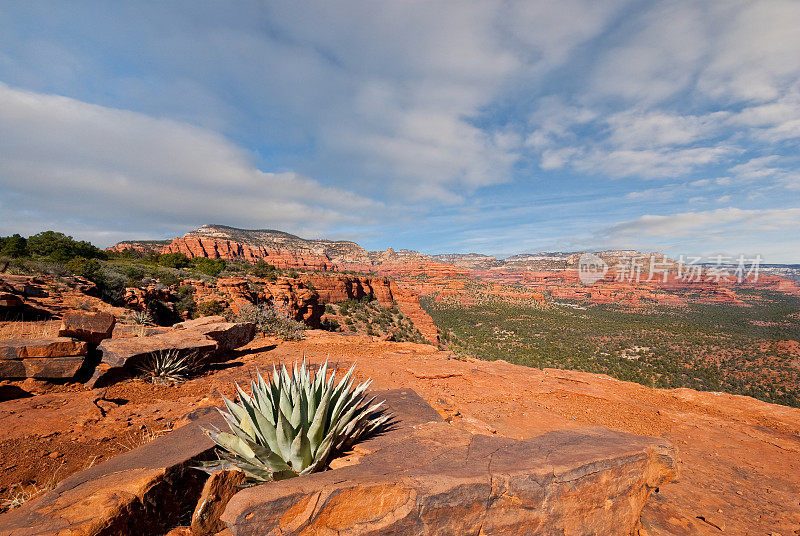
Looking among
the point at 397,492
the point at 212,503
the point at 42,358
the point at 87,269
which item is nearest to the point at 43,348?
the point at 42,358

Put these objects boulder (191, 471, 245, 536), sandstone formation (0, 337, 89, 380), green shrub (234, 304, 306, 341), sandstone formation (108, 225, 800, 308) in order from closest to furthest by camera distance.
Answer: boulder (191, 471, 245, 536)
sandstone formation (0, 337, 89, 380)
green shrub (234, 304, 306, 341)
sandstone formation (108, 225, 800, 308)

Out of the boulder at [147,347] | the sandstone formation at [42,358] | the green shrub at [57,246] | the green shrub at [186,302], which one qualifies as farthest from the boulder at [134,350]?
the green shrub at [57,246]

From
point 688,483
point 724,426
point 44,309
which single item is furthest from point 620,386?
point 44,309

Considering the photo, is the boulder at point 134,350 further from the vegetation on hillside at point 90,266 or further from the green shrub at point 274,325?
the vegetation on hillside at point 90,266

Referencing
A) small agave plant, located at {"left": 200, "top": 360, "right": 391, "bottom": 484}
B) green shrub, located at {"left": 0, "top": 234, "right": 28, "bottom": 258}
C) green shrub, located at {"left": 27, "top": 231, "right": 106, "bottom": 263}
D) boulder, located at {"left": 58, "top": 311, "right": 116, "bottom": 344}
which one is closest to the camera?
small agave plant, located at {"left": 200, "top": 360, "right": 391, "bottom": 484}

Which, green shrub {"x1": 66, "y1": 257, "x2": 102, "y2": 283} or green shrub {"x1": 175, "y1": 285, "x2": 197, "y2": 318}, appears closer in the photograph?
green shrub {"x1": 66, "y1": 257, "x2": 102, "y2": 283}

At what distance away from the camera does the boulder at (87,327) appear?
5989 mm

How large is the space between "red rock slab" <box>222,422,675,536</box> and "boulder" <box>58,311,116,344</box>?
258 inches

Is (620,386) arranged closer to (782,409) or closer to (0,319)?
(782,409)

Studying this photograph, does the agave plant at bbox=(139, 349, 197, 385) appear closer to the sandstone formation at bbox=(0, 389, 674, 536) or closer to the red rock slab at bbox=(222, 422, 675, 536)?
the sandstone formation at bbox=(0, 389, 674, 536)

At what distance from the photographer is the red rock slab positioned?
1.99 metres

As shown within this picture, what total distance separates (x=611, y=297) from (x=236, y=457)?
13240 centimetres

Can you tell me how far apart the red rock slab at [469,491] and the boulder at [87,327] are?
657 centimetres

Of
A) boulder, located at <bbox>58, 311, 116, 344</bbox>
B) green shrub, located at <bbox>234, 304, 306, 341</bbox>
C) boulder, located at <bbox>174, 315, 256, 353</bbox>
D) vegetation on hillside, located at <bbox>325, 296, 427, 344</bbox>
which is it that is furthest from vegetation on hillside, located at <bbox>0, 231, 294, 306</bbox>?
boulder, located at <bbox>58, 311, 116, 344</bbox>
